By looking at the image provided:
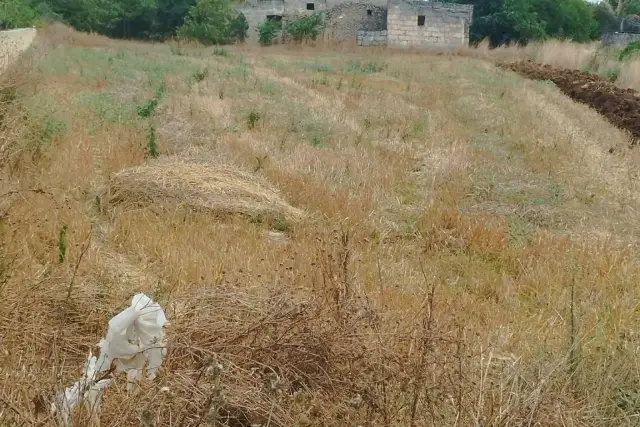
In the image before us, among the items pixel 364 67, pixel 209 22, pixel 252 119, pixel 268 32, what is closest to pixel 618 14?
pixel 268 32

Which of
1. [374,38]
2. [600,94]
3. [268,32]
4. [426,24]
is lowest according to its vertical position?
[600,94]

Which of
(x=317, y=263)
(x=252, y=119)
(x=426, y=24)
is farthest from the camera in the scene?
(x=426, y=24)

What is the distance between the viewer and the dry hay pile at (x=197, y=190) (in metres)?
5.96

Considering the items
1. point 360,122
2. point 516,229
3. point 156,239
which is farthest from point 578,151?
point 156,239

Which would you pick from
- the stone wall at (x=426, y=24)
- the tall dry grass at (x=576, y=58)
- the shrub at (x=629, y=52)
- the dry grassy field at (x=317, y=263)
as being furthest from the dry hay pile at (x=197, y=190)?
the stone wall at (x=426, y=24)

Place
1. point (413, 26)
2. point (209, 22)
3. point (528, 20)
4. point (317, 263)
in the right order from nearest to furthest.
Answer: point (317, 263), point (209, 22), point (413, 26), point (528, 20)

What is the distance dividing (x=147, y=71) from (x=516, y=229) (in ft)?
44.0

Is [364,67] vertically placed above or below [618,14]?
below

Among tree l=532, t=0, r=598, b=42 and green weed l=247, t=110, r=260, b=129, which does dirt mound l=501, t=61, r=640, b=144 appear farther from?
tree l=532, t=0, r=598, b=42

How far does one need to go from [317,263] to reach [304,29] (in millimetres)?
38208

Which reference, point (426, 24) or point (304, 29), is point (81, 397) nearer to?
point (304, 29)

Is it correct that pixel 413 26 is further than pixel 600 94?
Yes

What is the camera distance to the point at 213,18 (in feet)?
130

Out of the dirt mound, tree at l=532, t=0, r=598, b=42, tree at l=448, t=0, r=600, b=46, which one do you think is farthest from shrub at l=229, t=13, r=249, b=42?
tree at l=532, t=0, r=598, b=42
